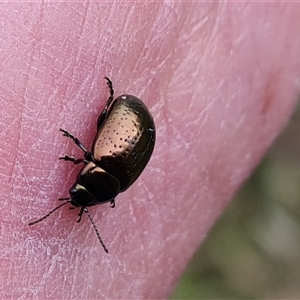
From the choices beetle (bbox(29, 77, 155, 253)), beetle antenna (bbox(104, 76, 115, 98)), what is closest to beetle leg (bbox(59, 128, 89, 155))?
beetle (bbox(29, 77, 155, 253))

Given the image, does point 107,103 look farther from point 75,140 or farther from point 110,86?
point 75,140

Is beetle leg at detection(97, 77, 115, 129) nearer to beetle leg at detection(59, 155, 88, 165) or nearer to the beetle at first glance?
the beetle

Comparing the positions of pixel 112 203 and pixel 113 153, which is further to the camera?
pixel 112 203

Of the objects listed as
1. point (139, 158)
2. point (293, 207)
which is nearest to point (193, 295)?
point (293, 207)

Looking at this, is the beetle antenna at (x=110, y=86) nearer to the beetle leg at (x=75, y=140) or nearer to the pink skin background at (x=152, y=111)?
the pink skin background at (x=152, y=111)

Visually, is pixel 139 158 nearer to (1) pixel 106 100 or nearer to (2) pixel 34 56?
(1) pixel 106 100

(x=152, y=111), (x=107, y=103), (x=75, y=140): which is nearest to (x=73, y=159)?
(x=75, y=140)

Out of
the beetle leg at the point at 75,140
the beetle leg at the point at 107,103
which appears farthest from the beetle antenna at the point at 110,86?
the beetle leg at the point at 75,140
